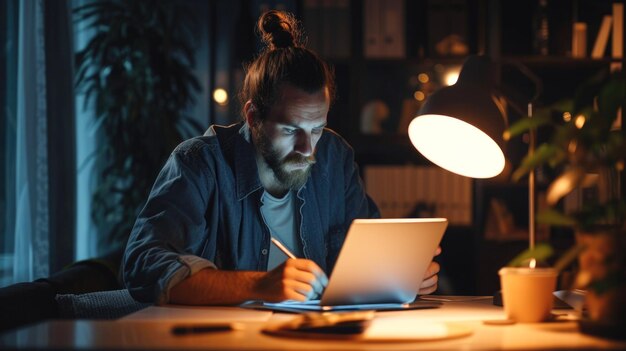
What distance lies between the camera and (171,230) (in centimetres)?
203

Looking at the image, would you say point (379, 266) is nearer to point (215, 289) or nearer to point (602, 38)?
point (215, 289)

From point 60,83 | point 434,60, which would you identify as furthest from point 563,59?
point 60,83

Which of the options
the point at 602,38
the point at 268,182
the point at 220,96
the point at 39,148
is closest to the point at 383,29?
the point at 220,96

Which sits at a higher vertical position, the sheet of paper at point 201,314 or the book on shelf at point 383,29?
the book on shelf at point 383,29

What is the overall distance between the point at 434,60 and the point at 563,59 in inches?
23.5

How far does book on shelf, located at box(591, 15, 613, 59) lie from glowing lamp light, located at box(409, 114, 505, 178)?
97.9 inches

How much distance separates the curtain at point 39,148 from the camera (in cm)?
325

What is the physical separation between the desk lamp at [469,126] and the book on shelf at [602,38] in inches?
98.0

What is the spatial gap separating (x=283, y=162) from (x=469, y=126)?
0.51m

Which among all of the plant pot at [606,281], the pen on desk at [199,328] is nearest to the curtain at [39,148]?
the pen on desk at [199,328]

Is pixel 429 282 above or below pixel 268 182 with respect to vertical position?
below

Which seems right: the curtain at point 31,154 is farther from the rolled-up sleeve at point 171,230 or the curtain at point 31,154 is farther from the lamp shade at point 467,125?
the lamp shade at point 467,125

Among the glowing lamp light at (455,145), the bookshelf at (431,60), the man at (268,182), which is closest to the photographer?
the glowing lamp light at (455,145)

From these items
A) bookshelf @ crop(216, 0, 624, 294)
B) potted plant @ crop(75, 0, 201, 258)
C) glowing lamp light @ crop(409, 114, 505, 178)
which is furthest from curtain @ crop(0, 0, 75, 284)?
glowing lamp light @ crop(409, 114, 505, 178)
